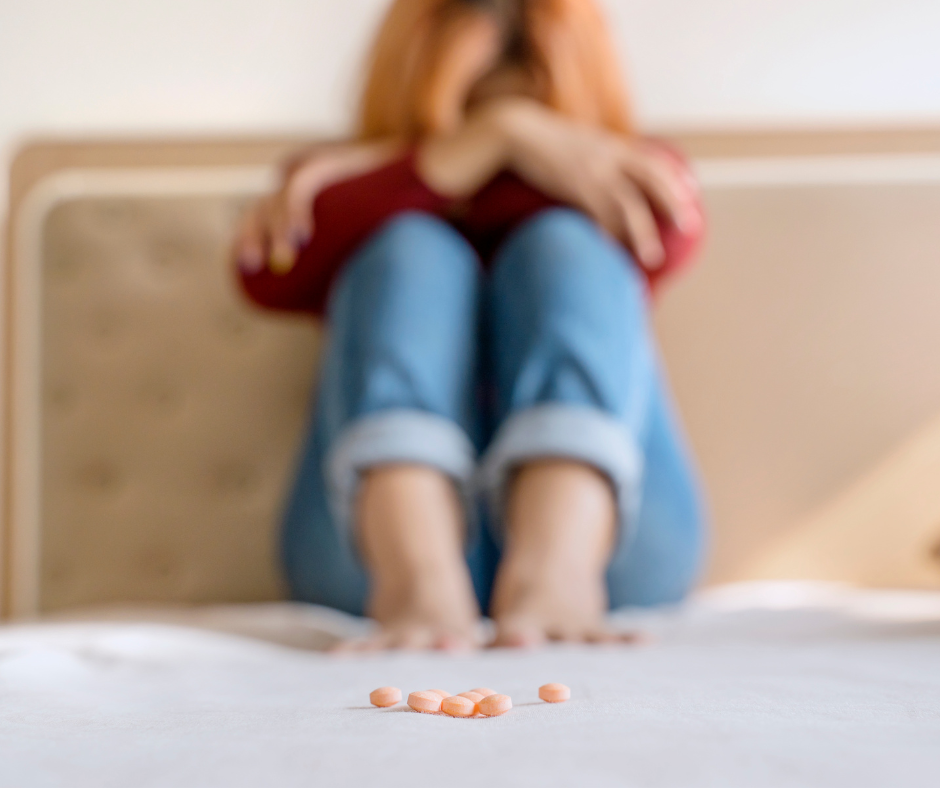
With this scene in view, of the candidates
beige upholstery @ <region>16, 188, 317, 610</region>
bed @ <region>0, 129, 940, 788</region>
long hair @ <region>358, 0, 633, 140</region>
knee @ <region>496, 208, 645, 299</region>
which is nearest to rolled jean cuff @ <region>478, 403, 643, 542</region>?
knee @ <region>496, 208, 645, 299</region>

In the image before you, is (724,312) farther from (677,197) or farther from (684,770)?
(684,770)

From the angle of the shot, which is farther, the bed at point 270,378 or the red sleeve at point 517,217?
the bed at point 270,378

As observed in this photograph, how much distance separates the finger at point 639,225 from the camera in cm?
76

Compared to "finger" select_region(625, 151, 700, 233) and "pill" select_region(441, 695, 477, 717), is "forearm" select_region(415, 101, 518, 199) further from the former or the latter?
"pill" select_region(441, 695, 477, 717)

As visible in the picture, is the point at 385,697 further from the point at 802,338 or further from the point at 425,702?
the point at 802,338

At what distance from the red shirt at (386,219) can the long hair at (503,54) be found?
0.52 feet

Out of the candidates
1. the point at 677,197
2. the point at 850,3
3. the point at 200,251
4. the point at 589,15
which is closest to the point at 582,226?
the point at 677,197

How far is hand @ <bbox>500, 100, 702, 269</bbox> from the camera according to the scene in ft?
2.52

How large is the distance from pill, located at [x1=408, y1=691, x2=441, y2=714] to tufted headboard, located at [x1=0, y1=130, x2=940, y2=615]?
2.88 feet

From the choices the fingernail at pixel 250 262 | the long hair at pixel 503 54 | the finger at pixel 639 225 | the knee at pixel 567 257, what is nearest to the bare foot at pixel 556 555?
the knee at pixel 567 257

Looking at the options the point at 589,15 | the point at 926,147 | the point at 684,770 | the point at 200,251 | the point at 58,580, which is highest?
the point at 589,15

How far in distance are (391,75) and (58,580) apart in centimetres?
78

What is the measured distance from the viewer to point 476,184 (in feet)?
2.64

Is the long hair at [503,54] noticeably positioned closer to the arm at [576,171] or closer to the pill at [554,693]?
the arm at [576,171]
